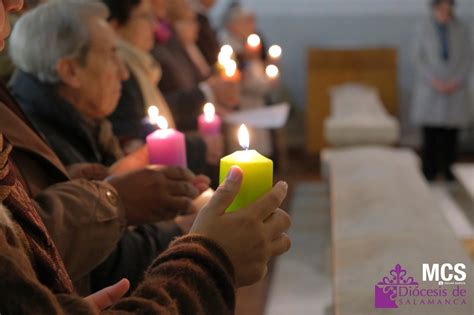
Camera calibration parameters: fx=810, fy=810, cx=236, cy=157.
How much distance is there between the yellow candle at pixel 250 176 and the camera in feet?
3.87

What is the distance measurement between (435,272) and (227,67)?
132cm

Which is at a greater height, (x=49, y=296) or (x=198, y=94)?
(x=49, y=296)

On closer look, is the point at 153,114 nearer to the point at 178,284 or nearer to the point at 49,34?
the point at 49,34

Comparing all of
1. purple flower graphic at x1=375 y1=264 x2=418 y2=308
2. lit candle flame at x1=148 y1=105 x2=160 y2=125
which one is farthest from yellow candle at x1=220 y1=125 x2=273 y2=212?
lit candle flame at x1=148 y1=105 x2=160 y2=125

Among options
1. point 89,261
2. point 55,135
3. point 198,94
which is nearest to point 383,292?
point 89,261

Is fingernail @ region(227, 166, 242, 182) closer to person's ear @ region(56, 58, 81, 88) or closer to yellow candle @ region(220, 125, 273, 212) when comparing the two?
yellow candle @ region(220, 125, 273, 212)

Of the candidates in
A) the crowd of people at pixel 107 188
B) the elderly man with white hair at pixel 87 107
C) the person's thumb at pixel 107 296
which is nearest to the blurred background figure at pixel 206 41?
the crowd of people at pixel 107 188

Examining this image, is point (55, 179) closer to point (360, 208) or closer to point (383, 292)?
point (383, 292)

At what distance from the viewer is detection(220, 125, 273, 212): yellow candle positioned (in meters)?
1.18

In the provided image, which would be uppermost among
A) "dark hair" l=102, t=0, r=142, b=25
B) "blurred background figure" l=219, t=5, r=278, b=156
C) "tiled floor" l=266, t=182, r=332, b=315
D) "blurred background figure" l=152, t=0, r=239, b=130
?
"dark hair" l=102, t=0, r=142, b=25

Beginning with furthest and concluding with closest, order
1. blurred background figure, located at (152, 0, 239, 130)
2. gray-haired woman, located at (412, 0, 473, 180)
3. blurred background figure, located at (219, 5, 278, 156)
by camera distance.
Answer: gray-haired woman, located at (412, 0, 473, 180) → blurred background figure, located at (219, 5, 278, 156) → blurred background figure, located at (152, 0, 239, 130)

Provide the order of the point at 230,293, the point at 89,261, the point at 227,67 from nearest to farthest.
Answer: the point at 230,293 < the point at 89,261 < the point at 227,67

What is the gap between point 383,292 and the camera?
1.82 meters

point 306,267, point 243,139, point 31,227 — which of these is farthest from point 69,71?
point 306,267
